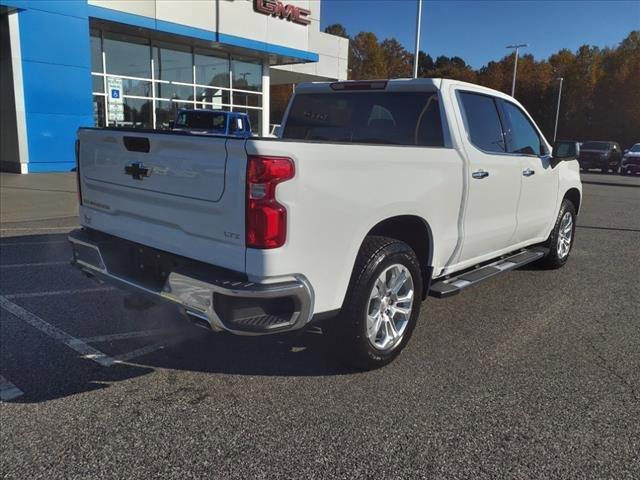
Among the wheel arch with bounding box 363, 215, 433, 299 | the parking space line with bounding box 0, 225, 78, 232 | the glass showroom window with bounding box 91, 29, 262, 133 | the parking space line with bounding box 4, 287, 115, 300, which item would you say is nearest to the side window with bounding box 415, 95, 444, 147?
the wheel arch with bounding box 363, 215, 433, 299

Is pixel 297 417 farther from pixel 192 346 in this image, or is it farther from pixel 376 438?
pixel 192 346

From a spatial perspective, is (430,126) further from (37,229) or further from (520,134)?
(37,229)

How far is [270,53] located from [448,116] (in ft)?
68.1

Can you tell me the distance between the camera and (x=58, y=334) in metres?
4.23

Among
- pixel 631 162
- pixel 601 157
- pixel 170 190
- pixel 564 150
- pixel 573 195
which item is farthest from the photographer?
pixel 601 157

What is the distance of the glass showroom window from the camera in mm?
18969

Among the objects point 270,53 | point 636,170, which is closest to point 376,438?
point 270,53

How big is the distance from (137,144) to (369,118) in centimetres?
202

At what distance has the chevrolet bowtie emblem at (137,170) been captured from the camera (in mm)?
3419

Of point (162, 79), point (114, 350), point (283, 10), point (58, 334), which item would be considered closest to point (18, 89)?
point (162, 79)

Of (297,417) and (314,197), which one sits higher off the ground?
(314,197)

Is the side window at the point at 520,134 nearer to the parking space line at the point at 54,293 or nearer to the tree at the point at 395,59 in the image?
the parking space line at the point at 54,293

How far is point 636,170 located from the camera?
2886cm

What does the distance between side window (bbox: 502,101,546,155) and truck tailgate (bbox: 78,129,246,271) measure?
317cm
